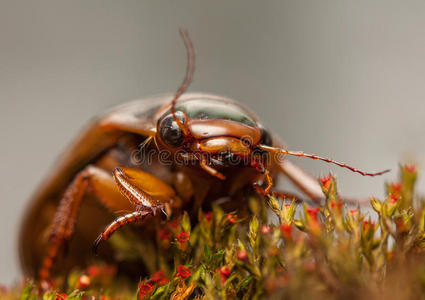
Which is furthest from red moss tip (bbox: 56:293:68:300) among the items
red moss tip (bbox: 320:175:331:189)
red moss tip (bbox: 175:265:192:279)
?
red moss tip (bbox: 320:175:331:189)

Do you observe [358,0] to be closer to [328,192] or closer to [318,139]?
[318,139]

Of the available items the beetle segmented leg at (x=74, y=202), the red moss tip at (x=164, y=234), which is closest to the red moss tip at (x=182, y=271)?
the red moss tip at (x=164, y=234)

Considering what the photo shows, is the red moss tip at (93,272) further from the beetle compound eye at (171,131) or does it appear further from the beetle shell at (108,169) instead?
the beetle compound eye at (171,131)

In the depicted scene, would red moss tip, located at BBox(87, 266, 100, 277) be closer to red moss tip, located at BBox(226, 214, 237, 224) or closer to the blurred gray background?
red moss tip, located at BBox(226, 214, 237, 224)

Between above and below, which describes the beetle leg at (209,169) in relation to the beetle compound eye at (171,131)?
below

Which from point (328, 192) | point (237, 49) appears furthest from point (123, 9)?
point (328, 192)

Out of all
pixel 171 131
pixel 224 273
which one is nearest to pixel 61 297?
pixel 224 273

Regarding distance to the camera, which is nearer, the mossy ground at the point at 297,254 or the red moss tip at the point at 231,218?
the mossy ground at the point at 297,254
